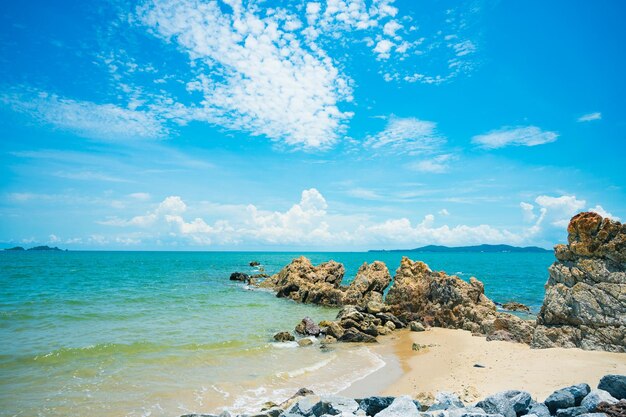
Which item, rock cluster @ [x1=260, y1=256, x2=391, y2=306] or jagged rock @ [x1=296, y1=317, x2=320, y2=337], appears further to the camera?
rock cluster @ [x1=260, y1=256, x2=391, y2=306]

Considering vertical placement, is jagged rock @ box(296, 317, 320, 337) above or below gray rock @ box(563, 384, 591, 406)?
below

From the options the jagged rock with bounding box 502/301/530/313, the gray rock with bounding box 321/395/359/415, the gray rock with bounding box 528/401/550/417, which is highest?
the gray rock with bounding box 528/401/550/417

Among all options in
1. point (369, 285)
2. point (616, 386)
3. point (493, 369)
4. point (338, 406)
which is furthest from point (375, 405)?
point (369, 285)

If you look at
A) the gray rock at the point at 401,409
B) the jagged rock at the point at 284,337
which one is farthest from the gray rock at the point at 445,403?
the jagged rock at the point at 284,337

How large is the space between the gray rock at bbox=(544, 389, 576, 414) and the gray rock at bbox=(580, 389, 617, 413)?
1.28 feet

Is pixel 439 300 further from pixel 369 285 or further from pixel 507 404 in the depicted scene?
pixel 507 404

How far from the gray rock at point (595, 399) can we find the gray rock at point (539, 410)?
76cm

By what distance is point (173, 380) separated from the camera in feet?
48.6

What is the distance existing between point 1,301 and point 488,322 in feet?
132

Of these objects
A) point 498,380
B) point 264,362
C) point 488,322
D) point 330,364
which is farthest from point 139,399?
point 488,322

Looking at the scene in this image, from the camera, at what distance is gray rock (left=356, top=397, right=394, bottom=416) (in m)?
9.74

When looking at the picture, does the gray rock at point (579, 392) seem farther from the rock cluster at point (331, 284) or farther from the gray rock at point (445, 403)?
the rock cluster at point (331, 284)

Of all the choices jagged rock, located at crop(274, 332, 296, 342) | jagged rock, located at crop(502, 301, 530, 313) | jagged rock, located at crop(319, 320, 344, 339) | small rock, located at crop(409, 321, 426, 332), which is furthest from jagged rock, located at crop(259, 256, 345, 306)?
jagged rock, located at crop(274, 332, 296, 342)

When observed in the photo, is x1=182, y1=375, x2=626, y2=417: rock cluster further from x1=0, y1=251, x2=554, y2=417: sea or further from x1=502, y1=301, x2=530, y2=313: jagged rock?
x1=502, y1=301, x2=530, y2=313: jagged rock
